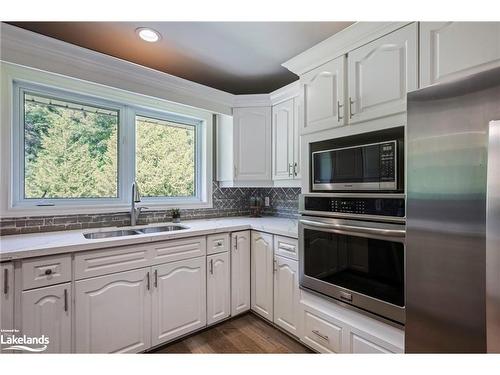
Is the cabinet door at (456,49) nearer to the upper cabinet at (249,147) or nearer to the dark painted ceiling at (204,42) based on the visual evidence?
the dark painted ceiling at (204,42)

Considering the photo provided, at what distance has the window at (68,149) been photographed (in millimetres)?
1757

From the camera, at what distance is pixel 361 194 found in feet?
4.38

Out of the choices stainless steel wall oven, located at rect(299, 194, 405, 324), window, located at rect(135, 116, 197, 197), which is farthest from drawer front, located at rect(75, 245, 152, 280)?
stainless steel wall oven, located at rect(299, 194, 405, 324)

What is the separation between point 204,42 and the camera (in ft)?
5.82

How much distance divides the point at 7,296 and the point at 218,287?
1.29 metres

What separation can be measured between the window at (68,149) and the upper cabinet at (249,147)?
109 cm

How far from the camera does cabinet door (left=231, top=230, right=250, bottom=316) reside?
6.89 ft

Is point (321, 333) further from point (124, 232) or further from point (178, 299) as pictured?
point (124, 232)

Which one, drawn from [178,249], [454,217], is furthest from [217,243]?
[454,217]

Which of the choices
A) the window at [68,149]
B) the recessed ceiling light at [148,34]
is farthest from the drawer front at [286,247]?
the recessed ceiling light at [148,34]
